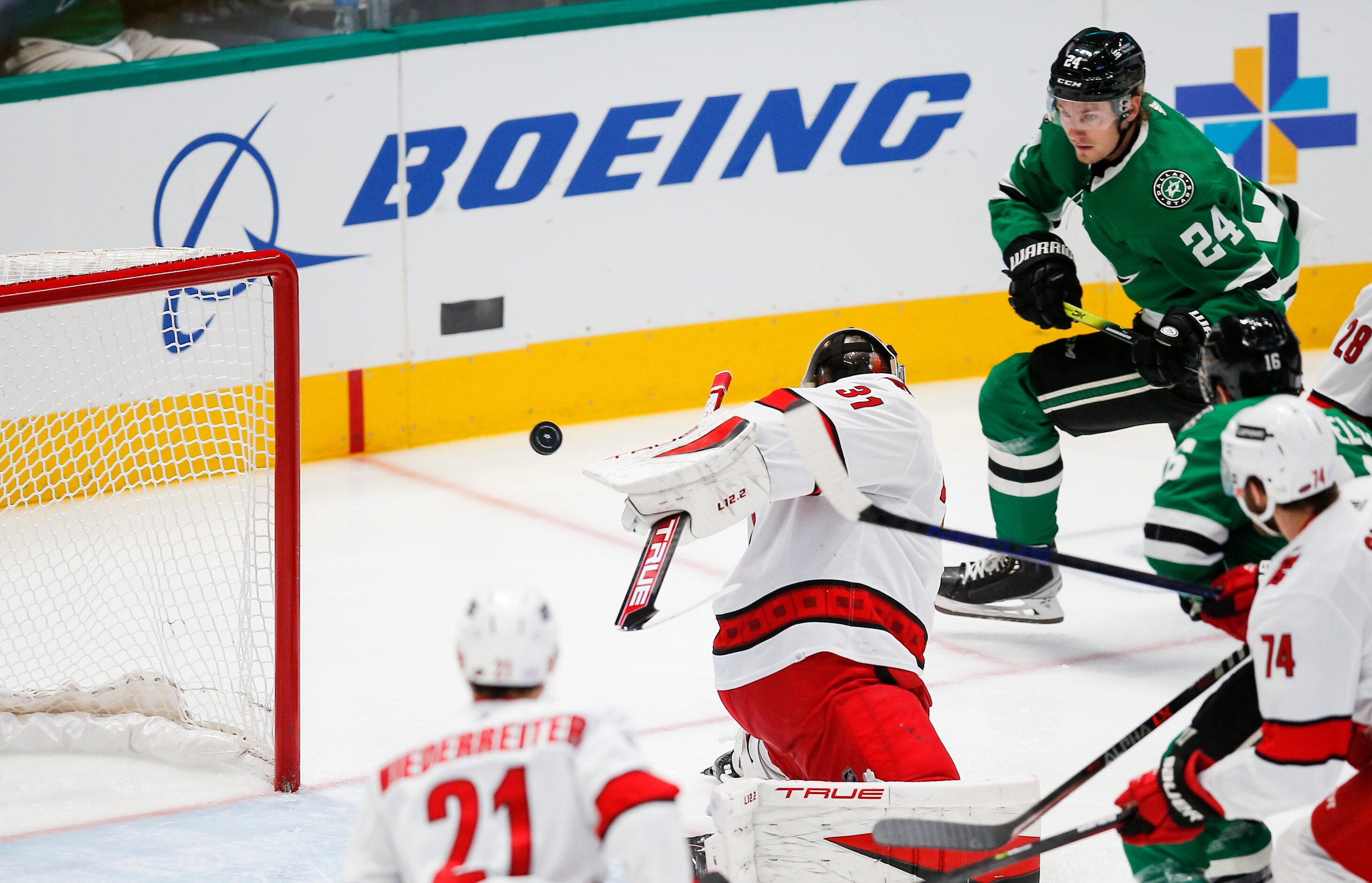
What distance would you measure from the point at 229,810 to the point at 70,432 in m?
1.47

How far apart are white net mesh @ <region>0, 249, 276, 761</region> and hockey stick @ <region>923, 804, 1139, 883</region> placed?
1.56m

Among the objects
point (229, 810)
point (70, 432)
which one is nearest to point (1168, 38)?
point (70, 432)

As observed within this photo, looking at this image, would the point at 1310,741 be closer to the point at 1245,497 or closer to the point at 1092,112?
the point at 1245,497

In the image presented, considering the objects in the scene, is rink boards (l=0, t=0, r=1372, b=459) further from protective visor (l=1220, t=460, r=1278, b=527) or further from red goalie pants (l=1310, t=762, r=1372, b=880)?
red goalie pants (l=1310, t=762, r=1372, b=880)

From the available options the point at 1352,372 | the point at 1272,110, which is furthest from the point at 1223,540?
the point at 1272,110

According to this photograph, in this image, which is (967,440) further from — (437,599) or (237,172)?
(237,172)

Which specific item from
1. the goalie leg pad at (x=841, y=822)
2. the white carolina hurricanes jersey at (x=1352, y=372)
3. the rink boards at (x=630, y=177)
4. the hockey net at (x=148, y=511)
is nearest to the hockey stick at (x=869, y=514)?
the goalie leg pad at (x=841, y=822)

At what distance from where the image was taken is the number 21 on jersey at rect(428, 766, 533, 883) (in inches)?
70.7

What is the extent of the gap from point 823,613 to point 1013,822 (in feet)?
1.64

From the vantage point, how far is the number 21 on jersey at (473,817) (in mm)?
1795

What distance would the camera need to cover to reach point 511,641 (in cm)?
181

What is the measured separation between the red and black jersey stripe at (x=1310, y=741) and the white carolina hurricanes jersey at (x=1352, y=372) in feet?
3.95

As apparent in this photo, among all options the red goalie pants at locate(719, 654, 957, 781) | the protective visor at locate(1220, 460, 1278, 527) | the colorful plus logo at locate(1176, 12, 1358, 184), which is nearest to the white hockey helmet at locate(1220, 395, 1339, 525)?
the protective visor at locate(1220, 460, 1278, 527)

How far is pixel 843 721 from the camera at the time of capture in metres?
2.77
